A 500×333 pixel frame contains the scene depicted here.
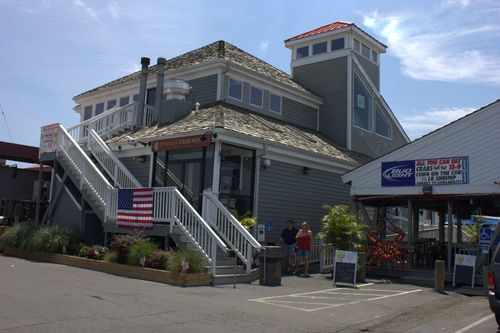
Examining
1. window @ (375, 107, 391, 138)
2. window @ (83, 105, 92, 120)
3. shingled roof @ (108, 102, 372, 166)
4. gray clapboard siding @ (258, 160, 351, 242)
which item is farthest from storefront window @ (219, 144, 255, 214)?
window @ (83, 105, 92, 120)

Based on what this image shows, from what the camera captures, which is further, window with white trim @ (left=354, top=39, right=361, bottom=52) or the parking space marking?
window with white trim @ (left=354, top=39, right=361, bottom=52)

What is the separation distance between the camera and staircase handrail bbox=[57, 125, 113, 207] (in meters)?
16.4

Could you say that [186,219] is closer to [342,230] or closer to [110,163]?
[342,230]

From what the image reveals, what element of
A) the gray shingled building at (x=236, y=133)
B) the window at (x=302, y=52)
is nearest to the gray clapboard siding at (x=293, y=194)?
the gray shingled building at (x=236, y=133)

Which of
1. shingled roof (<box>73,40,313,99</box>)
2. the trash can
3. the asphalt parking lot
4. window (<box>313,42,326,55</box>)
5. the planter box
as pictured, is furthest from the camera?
window (<box>313,42,326,55</box>)

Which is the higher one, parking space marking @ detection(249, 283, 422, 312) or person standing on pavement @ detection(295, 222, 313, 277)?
person standing on pavement @ detection(295, 222, 313, 277)

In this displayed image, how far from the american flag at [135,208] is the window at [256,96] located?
7649 millimetres

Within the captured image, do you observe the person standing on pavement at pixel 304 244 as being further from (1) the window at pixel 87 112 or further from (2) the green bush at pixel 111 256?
(1) the window at pixel 87 112

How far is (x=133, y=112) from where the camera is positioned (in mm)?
20797

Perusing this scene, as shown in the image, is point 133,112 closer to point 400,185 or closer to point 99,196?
point 99,196

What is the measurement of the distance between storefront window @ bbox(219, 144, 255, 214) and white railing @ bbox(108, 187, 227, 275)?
2.67 m

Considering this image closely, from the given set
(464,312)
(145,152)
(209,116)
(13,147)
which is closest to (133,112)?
(145,152)

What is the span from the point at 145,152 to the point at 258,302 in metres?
9.74

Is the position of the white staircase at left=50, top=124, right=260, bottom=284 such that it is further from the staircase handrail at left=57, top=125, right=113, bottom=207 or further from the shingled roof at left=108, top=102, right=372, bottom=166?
the shingled roof at left=108, top=102, right=372, bottom=166
